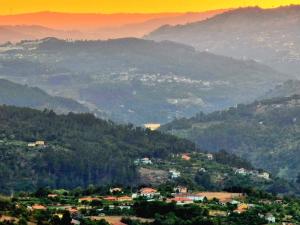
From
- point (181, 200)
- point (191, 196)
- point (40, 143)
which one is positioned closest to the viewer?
point (181, 200)

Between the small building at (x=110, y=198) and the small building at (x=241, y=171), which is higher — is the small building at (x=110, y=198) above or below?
above

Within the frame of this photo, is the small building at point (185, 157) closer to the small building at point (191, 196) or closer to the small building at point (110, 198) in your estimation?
the small building at point (191, 196)

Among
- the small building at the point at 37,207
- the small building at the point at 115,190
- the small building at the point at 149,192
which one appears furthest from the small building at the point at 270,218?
the small building at the point at 115,190

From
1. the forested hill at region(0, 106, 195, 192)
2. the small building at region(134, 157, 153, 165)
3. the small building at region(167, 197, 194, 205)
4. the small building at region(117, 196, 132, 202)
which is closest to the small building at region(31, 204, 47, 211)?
the small building at region(117, 196, 132, 202)

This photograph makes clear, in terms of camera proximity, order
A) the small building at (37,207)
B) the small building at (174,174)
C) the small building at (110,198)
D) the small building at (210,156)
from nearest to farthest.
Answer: the small building at (37,207) < the small building at (110,198) < the small building at (174,174) < the small building at (210,156)

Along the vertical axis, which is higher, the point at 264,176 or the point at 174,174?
the point at 174,174

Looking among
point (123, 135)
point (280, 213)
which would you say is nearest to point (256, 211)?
point (280, 213)

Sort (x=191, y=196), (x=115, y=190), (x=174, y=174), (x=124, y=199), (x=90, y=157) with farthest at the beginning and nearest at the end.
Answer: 1. (x=90, y=157)
2. (x=174, y=174)
3. (x=115, y=190)
4. (x=191, y=196)
5. (x=124, y=199)

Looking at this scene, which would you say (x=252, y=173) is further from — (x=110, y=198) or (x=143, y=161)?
(x=110, y=198)

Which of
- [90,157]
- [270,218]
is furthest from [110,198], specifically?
[90,157]

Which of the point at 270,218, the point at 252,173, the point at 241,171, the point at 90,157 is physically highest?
the point at 270,218
